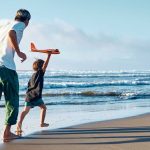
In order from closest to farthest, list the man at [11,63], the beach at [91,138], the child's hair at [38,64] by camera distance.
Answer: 1. the beach at [91,138]
2. the man at [11,63]
3. the child's hair at [38,64]

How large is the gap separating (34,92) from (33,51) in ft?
2.74

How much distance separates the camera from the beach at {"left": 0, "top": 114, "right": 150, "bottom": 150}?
5.61 metres

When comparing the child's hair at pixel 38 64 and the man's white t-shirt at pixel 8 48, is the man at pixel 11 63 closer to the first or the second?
the man's white t-shirt at pixel 8 48

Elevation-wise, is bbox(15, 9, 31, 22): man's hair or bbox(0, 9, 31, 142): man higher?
bbox(15, 9, 31, 22): man's hair

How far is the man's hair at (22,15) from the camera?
20.3ft

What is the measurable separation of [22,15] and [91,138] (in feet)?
6.22

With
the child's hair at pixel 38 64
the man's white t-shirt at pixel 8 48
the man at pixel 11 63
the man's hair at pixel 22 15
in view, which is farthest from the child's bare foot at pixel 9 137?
the child's hair at pixel 38 64

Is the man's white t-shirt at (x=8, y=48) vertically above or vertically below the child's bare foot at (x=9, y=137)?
above

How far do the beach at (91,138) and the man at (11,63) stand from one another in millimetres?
401

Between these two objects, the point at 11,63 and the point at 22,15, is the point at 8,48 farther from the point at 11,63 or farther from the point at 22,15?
the point at 22,15

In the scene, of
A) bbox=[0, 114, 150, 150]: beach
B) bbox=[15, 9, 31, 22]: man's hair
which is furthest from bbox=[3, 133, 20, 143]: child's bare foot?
bbox=[15, 9, 31, 22]: man's hair

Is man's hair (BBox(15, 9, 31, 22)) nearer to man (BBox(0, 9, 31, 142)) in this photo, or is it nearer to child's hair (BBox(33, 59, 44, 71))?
man (BBox(0, 9, 31, 142))

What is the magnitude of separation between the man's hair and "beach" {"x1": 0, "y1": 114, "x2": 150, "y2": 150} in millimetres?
1629

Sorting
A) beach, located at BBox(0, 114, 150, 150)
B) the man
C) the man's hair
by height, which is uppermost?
the man's hair
